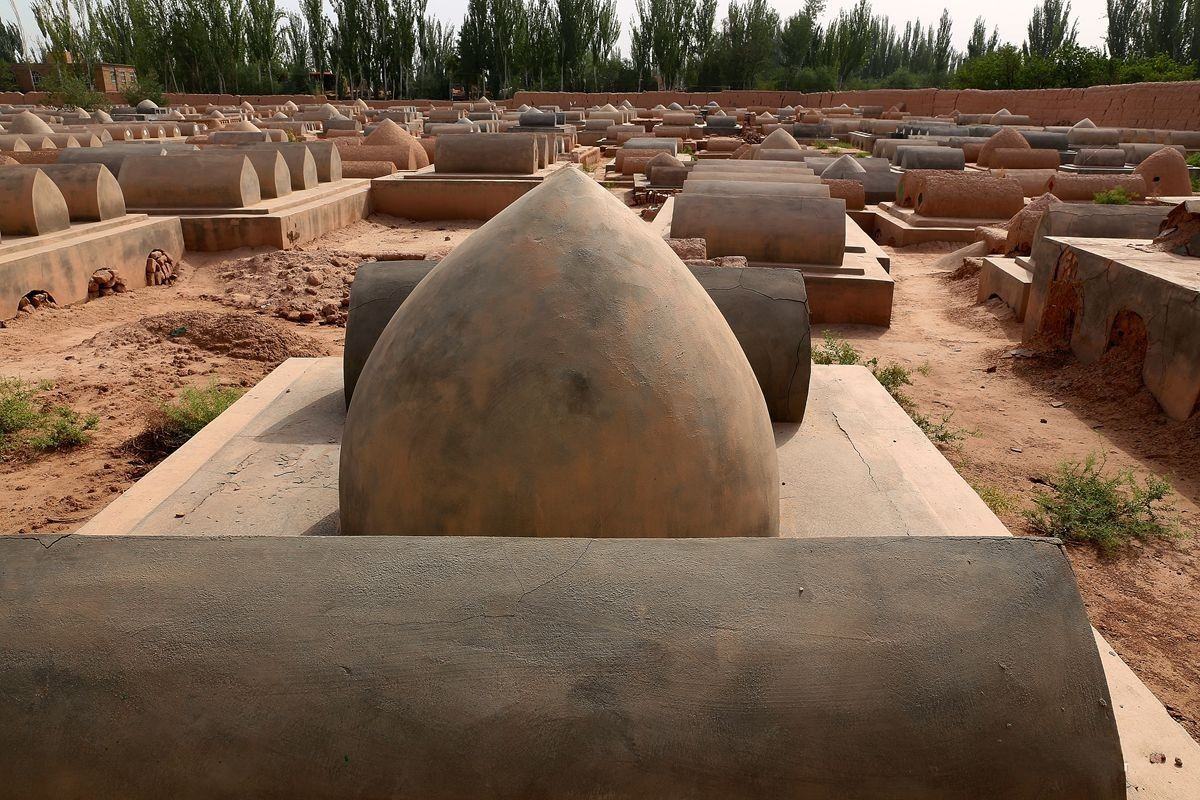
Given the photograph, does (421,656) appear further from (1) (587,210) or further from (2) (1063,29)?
(2) (1063,29)

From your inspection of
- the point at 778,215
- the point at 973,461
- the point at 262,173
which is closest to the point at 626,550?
the point at 973,461

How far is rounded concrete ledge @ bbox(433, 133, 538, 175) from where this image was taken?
1480cm

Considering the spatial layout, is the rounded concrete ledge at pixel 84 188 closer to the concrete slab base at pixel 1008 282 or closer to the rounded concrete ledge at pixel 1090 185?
the concrete slab base at pixel 1008 282

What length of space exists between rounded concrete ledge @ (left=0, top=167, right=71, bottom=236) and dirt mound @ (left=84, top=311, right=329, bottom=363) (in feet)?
7.12

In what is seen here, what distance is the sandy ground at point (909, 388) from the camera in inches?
153

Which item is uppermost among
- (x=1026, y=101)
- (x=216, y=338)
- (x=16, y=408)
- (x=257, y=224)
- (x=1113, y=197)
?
(x=1026, y=101)

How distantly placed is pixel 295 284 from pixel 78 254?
2.09 m

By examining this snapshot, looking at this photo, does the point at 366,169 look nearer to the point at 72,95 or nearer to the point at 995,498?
the point at 995,498

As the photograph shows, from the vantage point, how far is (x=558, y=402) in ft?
6.37

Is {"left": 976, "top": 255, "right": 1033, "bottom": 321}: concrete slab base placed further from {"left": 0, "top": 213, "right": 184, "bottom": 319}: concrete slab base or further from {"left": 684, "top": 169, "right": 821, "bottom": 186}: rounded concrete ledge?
{"left": 0, "top": 213, "right": 184, "bottom": 319}: concrete slab base

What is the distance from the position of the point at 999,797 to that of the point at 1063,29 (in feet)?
209

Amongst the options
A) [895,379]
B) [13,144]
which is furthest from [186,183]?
[895,379]

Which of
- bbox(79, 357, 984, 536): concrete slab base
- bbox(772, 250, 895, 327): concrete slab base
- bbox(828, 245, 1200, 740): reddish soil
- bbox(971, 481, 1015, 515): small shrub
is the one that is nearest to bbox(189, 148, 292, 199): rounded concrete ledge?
bbox(772, 250, 895, 327): concrete slab base

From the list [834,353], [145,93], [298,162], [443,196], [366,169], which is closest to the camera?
[834,353]
